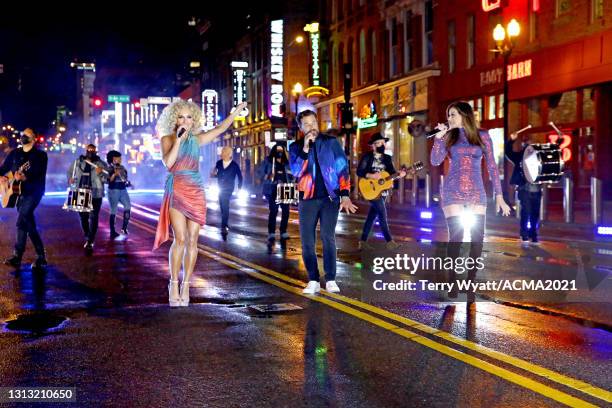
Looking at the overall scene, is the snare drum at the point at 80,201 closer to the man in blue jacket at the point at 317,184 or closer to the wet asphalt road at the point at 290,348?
the wet asphalt road at the point at 290,348

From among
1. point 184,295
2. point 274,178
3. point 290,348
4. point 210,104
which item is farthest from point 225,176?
point 210,104

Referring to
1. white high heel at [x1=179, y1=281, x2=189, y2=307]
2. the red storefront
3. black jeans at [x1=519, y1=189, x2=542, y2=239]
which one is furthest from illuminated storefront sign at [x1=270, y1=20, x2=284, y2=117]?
white high heel at [x1=179, y1=281, x2=189, y2=307]

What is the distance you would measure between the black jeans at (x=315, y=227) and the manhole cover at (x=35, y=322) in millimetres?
2528

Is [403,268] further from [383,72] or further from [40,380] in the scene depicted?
[383,72]

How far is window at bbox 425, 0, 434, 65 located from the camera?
119 feet

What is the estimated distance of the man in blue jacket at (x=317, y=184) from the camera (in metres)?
8.91

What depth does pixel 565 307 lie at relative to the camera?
7.97 meters

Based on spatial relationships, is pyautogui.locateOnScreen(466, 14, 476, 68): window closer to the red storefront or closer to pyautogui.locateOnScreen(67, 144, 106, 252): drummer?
the red storefront

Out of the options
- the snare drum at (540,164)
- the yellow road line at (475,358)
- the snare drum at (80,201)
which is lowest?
the yellow road line at (475,358)

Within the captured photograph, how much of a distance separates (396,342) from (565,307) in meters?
2.23

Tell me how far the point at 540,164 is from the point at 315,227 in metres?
7.83

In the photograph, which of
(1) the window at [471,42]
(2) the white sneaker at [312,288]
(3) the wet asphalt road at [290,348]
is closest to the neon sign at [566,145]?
(1) the window at [471,42]

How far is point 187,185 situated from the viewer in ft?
26.8

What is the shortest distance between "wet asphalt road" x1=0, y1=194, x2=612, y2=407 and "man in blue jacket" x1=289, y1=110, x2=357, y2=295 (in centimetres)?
55
